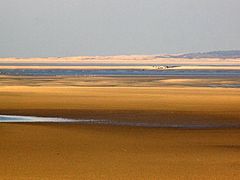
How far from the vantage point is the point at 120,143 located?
55.8 ft

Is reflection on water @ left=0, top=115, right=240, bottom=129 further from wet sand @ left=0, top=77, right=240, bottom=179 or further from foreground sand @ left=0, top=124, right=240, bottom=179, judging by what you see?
foreground sand @ left=0, top=124, right=240, bottom=179

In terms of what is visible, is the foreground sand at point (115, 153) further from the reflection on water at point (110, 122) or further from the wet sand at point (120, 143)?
the reflection on water at point (110, 122)

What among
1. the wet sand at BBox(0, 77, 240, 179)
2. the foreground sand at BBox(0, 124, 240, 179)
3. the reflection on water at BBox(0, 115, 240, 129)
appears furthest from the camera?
the reflection on water at BBox(0, 115, 240, 129)

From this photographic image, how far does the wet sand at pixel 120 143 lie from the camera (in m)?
13.4

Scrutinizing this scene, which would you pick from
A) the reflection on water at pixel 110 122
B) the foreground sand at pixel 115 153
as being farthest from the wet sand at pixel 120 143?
the reflection on water at pixel 110 122

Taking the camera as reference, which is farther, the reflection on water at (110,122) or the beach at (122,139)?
the reflection on water at (110,122)

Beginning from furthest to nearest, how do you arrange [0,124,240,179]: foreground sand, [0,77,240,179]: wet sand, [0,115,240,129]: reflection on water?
[0,115,240,129]: reflection on water, [0,77,240,179]: wet sand, [0,124,240,179]: foreground sand

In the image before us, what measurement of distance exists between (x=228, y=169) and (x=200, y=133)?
216 inches

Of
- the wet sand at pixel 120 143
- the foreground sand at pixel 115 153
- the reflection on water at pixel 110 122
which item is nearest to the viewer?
the foreground sand at pixel 115 153

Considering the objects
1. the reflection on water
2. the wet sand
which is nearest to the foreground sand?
the wet sand

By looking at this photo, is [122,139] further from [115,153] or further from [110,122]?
[110,122]

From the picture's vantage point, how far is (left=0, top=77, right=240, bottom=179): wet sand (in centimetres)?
1335

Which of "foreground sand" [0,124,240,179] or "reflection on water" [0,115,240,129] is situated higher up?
"foreground sand" [0,124,240,179]

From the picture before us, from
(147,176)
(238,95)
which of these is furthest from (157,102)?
(147,176)
